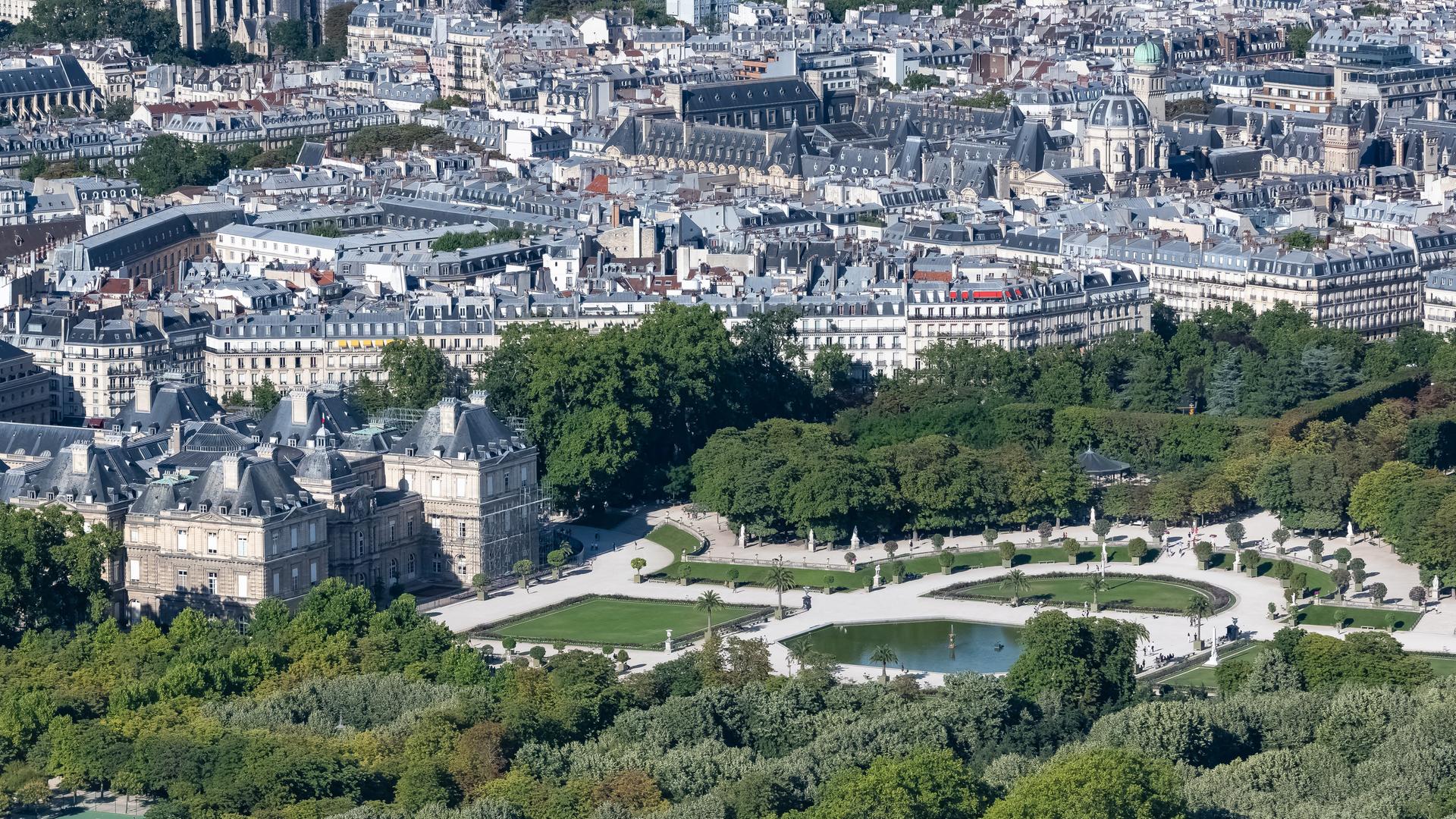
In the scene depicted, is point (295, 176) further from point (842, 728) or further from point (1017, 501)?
point (842, 728)

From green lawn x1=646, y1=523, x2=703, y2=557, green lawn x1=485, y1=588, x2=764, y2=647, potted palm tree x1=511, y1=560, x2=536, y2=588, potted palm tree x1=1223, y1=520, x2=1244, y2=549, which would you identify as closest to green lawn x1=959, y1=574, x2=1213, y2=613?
potted palm tree x1=1223, y1=520, x2=1244, y2=549

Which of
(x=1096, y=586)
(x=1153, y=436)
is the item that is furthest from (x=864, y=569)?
(x=1153, y=436)

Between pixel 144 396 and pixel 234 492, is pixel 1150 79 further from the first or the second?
pixel 234 492

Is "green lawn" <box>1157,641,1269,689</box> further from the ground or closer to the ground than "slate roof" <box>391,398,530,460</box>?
closer to the ground

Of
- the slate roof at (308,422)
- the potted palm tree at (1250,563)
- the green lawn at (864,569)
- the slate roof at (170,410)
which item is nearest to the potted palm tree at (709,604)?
the green lawn at (864,569)

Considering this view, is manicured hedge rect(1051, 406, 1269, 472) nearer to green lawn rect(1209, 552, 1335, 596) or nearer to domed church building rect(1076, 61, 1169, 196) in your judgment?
green lawn rect(1209, 552, 1335, 596)

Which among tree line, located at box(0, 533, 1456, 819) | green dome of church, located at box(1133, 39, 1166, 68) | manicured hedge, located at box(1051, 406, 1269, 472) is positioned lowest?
tree line, located at box(0, 533, 1456, 819)
